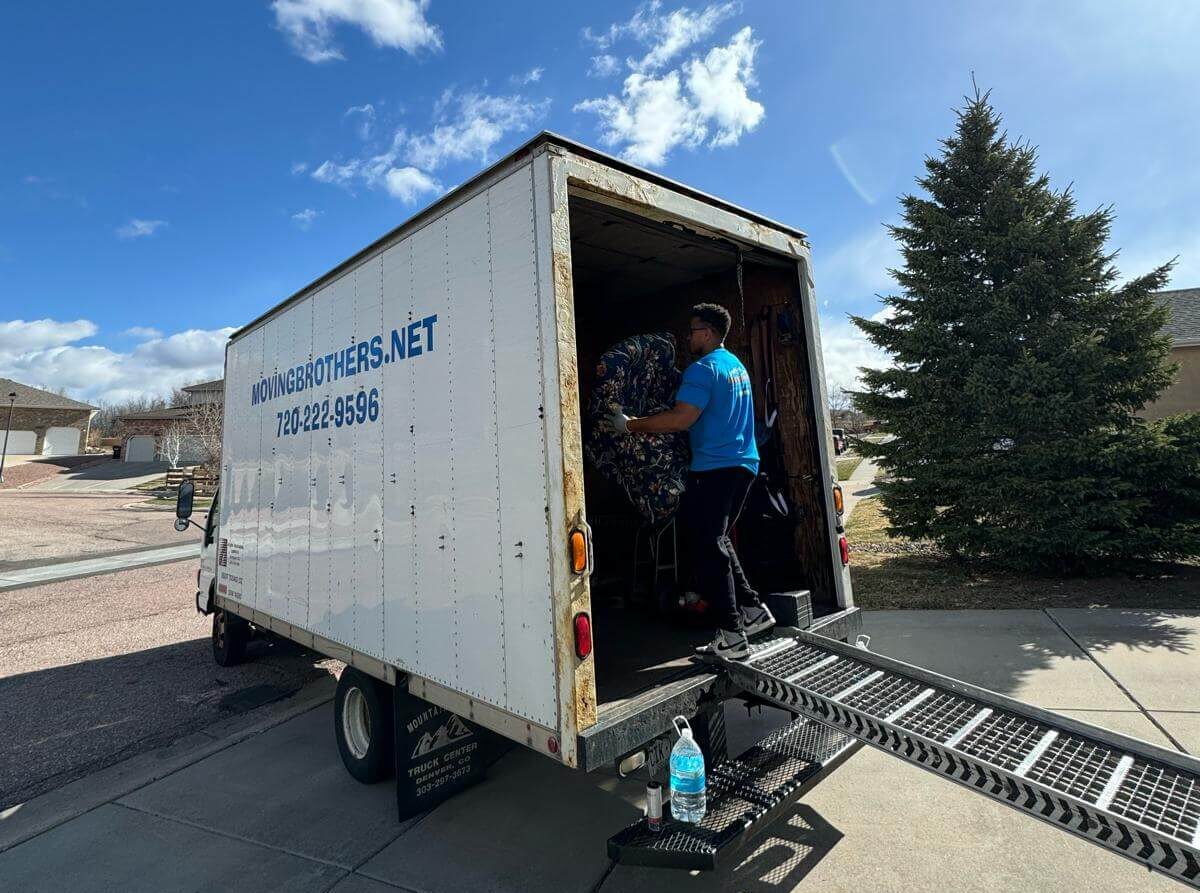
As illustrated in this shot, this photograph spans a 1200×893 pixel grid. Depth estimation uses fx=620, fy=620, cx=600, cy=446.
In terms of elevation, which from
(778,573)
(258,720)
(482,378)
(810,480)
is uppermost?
(482,378)

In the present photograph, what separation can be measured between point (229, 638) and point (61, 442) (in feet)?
198

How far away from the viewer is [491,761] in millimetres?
3904

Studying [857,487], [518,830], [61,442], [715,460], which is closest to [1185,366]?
[857,487]

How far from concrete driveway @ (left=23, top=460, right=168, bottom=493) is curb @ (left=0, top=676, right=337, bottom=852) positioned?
35.8 meters

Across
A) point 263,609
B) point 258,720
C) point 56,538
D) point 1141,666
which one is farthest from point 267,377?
point 56,538

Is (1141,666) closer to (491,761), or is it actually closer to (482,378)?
(491,761)

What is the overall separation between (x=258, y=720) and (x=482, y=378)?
4111 mm

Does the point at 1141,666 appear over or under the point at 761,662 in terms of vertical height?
under

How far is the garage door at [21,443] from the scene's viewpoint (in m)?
47.2

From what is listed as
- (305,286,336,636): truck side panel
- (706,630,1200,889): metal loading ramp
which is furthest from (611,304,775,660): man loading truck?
(305,286,336,636): truck side panel

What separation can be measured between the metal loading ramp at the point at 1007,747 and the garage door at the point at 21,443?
6280 centimetres

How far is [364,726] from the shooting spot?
4.05 m

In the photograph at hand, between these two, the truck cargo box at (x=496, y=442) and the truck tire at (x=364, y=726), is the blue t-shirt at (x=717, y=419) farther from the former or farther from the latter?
the truck tire at (x=364, y=726)

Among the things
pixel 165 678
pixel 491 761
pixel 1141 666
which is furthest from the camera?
pixel 165 678
